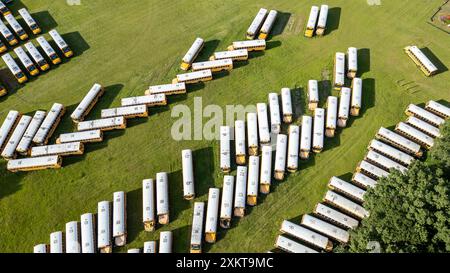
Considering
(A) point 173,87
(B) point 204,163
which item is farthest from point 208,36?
(B) point 204,163

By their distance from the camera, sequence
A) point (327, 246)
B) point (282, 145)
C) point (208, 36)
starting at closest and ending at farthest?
1. point (327, 246)
2. point (282, 145)
3. point (208, 36)

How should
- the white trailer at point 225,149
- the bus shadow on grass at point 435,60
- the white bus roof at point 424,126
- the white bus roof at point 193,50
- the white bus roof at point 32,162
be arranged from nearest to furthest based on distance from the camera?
the white bus roof at point 32,162 → the white trailer at point 225,149 → the white bus roof at point 424,126 → the white bus roof at point 193,50 → the bus shadow on grass at point 435,60

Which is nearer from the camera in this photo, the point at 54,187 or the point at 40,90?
the point at 54,187

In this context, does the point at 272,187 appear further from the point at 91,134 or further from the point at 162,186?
the point at 91,134

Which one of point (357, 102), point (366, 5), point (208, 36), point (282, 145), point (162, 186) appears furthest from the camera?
point (366, 5)

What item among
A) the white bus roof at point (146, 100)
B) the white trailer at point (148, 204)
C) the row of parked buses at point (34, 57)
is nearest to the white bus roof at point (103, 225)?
the white trailer at point (148, 204)

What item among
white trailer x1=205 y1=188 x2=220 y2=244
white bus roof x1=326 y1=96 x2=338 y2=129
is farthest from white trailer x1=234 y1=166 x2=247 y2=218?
white bus roof x1=326 y1=96 x2=338 y2=129

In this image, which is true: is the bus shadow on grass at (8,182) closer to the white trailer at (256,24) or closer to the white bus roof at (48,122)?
the white bus roof at (48,122)
